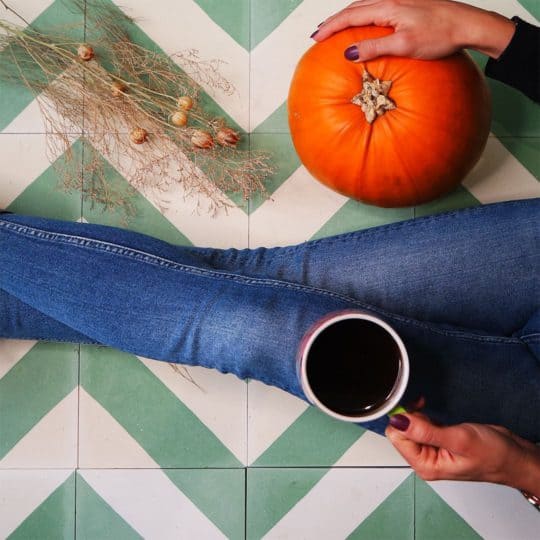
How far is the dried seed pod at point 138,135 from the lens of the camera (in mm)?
909

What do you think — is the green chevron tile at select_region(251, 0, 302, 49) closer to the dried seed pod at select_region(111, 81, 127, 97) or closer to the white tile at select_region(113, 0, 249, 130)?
the white tile at select_region(113, 0, 249, 130)

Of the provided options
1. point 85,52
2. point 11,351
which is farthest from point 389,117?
point 11,351

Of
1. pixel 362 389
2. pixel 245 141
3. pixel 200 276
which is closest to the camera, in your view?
pixel 362 389

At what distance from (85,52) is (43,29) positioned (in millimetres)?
108

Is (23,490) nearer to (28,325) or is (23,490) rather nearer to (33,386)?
(33,386)

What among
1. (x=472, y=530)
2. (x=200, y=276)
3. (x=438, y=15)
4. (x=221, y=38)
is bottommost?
(x=472, y=530)

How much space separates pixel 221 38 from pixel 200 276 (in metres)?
0.44

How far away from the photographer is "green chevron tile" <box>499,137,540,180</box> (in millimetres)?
949

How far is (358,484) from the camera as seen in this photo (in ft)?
3.18

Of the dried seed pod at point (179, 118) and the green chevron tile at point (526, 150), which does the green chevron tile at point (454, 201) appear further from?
the dried seed pod at point (179, 118)

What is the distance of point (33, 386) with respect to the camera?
97 centimetres

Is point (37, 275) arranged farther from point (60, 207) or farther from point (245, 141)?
point (245, 141)

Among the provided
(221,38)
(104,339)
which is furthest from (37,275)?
(221,38)

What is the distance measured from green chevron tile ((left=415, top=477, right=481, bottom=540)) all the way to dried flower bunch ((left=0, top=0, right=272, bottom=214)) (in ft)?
1.83
